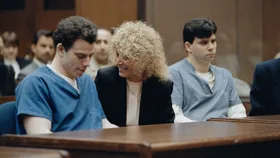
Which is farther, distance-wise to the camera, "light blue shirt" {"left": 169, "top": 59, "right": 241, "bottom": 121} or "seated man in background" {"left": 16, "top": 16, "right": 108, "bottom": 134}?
"light blue shirt" {"left": 169, "top": 59, "right": 241, "bottom": 121}

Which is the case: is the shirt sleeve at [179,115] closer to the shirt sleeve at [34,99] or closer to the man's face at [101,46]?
the shirt sleeve at [34,99]

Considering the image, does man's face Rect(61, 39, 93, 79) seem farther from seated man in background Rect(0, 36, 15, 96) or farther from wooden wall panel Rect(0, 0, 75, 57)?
wooden wall panel Rect(0, 0, 75, 57)

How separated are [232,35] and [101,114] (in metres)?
3.48

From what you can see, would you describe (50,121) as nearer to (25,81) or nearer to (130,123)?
(25,81)

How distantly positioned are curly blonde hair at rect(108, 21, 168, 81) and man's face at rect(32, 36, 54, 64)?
336 cm

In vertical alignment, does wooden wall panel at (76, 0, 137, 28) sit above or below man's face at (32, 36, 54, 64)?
above

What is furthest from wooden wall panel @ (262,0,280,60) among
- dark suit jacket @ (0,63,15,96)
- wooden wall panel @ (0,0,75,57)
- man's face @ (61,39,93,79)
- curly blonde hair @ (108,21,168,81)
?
man's face @ (61,39,93,79)

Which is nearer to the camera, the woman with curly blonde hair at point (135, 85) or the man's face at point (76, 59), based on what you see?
the man's face at point (76, 59)

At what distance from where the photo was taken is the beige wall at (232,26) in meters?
7.16

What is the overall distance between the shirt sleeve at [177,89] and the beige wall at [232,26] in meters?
2.06

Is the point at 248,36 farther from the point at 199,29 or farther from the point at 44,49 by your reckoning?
the point at 199,29

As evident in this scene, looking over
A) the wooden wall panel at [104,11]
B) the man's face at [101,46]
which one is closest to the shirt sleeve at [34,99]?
the man's face at [101,46]

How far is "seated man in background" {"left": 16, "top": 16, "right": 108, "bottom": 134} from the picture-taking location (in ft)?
12.2

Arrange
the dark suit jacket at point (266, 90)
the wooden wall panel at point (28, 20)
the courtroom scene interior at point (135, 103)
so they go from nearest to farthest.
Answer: the courtroom scene interior at point (135, 103) → the dark suit jacket at point (266, 90) → the wooden wall panel at point (28, 20)
